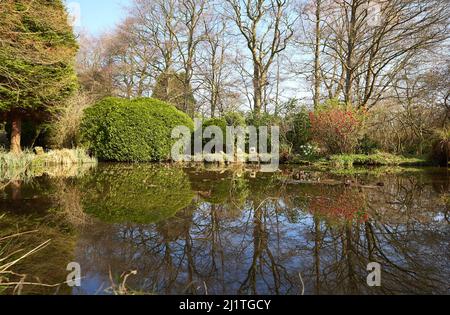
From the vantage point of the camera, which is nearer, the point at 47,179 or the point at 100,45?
the point at 47,179

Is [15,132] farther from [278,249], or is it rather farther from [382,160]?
[382,160]

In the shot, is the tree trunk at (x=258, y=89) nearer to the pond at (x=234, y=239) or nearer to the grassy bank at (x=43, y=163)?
the grassy bank at (x=43, y=163)

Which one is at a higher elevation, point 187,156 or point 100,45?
point 100,45

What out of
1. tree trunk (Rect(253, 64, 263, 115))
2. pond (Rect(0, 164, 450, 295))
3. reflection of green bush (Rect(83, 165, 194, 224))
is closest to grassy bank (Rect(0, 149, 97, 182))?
reflection of green bush (Rect(83, 165, 194, 224))

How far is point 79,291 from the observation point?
1939mm

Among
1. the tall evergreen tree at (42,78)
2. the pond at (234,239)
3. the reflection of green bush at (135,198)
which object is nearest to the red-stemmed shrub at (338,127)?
the pond at (234,239)

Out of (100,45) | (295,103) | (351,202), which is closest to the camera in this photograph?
(351,202)

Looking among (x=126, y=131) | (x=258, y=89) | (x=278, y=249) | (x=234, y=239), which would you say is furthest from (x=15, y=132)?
(x=258, y=89)

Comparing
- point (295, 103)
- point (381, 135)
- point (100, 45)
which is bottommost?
point (381, 135)

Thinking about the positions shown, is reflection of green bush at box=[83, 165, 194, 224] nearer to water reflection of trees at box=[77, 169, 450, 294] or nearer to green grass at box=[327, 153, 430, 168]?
water reflection of trees at box=[77, 169, 450, 294]
